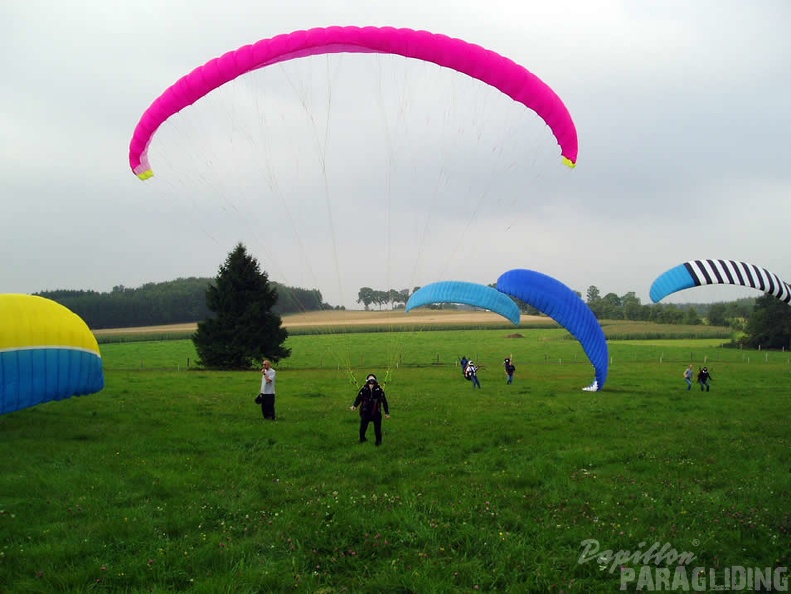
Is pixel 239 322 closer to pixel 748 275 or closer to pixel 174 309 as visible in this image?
pixel 748 275

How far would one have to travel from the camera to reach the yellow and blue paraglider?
32.0 feet

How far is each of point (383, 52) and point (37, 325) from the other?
8456 mm

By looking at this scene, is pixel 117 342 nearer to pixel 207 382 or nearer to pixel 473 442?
pixel 207 382

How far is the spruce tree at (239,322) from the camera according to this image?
3272 cm

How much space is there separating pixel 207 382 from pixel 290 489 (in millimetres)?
15688

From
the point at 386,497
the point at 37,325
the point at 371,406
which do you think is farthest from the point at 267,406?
the point at 386,497

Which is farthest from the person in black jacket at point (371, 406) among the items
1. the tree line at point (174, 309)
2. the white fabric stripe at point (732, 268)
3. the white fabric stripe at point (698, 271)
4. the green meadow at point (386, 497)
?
the tree line at point (174, 309)

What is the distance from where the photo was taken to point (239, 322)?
3303 cm

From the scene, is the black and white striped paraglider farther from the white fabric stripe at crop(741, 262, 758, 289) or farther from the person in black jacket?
the person in black jacket

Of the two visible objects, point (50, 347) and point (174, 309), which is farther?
point (174, 309)

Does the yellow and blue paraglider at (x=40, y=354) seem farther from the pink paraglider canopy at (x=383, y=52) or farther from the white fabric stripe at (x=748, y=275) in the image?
the white fabric stripe at (x=748, y=275)

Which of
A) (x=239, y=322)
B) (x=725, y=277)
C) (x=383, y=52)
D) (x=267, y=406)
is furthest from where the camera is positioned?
(x=239, y=322)

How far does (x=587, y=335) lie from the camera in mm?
19016

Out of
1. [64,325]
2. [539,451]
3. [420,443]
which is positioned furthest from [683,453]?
[64,325]
